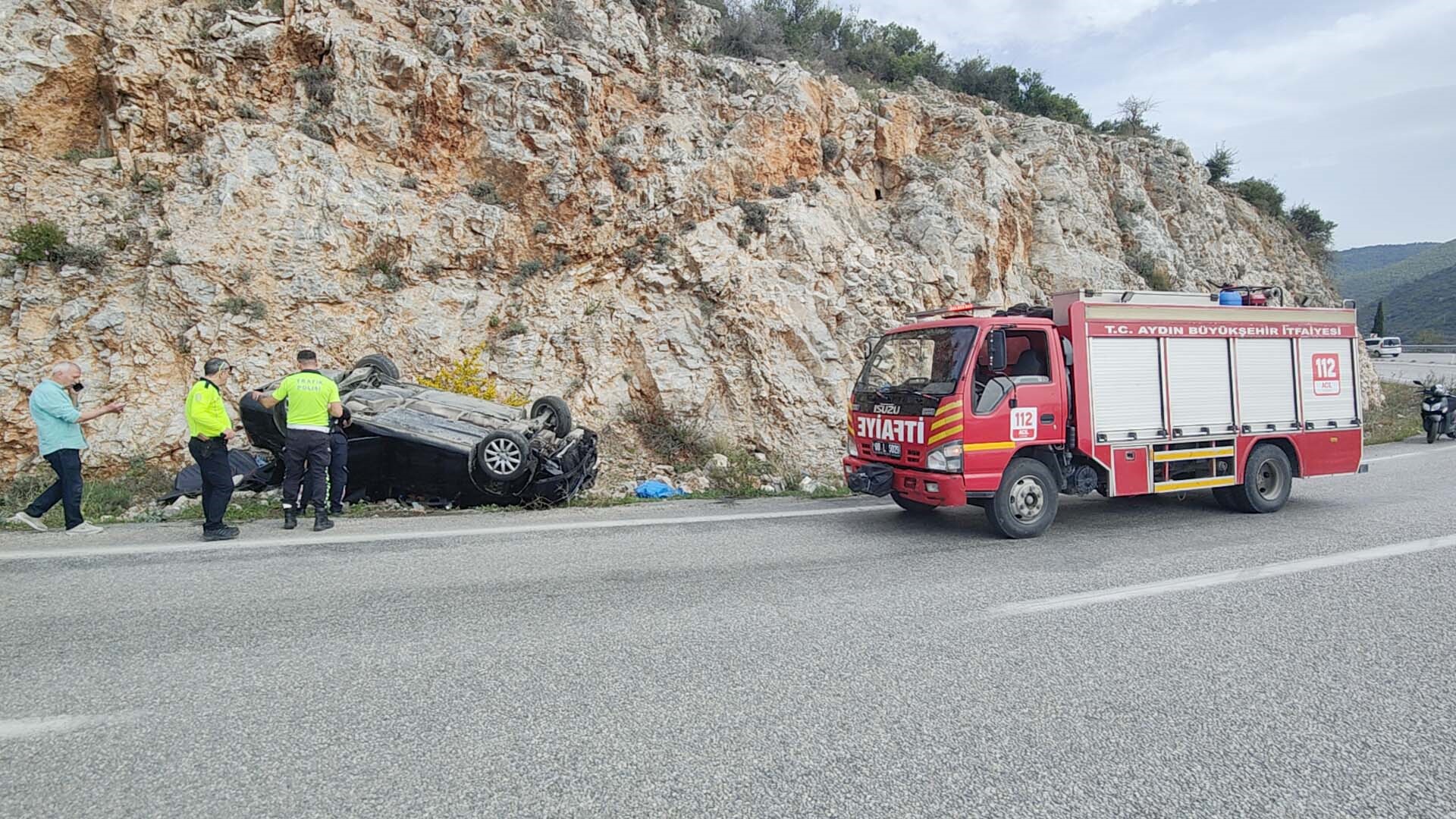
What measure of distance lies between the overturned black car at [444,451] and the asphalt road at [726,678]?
1.71 metres

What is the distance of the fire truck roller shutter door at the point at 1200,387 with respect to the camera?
7.58m

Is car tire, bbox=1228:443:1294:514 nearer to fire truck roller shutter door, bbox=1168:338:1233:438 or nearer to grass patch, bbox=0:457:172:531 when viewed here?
fire truck roller shutter door, bbox=1168:338:1233:438

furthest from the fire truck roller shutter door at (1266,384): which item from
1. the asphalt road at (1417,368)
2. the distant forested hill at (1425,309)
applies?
the distant forested hill at (1425,309)

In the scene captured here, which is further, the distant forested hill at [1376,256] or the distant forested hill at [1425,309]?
the distant forested hill at [1376,256]

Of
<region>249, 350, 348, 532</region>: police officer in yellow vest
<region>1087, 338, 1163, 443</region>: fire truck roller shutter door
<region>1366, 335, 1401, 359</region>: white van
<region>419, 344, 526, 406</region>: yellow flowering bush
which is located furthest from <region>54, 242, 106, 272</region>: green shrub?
<region>1366, 335, 1401, 359</region>: white van

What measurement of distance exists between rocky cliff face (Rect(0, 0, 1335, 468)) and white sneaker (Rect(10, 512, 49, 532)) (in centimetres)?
317

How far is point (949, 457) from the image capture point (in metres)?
6.70

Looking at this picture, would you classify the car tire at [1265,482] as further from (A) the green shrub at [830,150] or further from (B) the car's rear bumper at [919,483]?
(A) the green shrub at [830,150]

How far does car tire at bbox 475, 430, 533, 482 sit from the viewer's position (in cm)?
822

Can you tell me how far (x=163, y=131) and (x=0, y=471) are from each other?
6141 mm

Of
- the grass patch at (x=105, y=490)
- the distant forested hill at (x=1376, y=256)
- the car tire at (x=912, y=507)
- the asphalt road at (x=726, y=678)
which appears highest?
the distant forested hill at (x=1376, y=256)

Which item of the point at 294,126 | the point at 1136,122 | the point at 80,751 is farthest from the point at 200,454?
the point at 1136,122

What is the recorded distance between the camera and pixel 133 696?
3500 mm

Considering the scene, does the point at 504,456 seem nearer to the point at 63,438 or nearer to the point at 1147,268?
the point at 63,438
